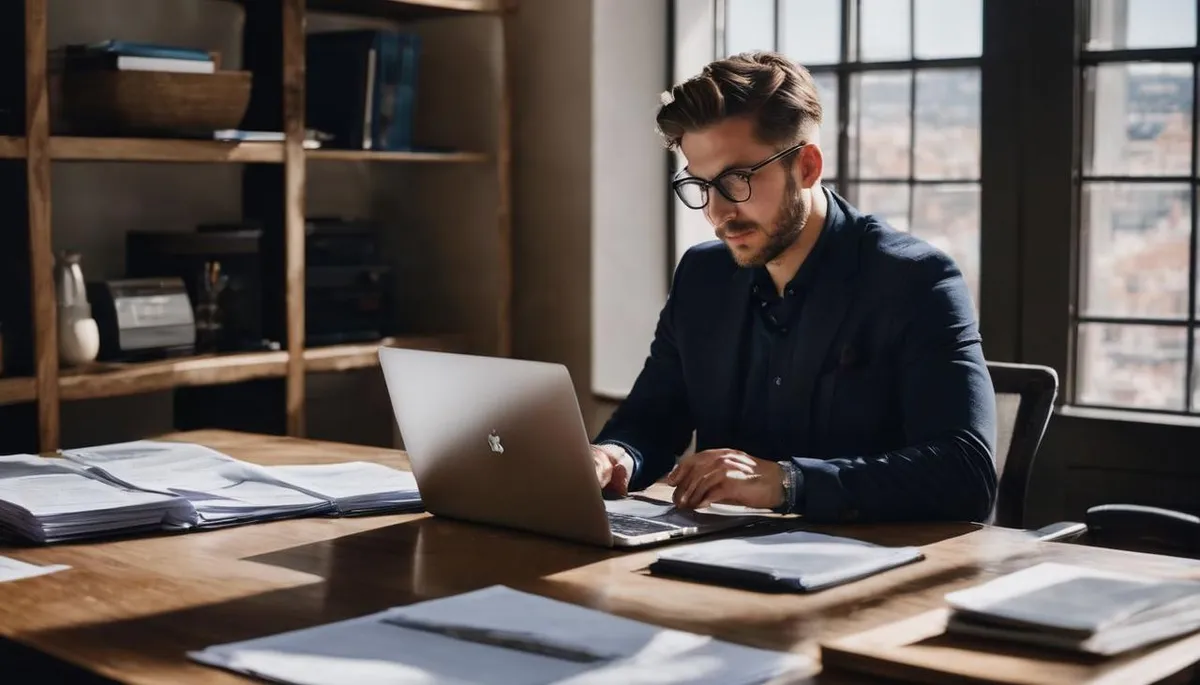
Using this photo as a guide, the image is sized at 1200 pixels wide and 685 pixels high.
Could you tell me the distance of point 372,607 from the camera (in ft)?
5.32

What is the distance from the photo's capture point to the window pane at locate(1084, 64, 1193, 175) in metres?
3.30

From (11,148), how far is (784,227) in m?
1.67

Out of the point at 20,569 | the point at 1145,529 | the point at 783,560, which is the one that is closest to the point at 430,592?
the point at 783,560

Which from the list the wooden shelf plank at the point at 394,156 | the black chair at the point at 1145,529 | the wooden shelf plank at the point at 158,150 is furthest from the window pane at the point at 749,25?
the black chair at the point at 1145,529

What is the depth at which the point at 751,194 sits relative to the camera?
7.88ft

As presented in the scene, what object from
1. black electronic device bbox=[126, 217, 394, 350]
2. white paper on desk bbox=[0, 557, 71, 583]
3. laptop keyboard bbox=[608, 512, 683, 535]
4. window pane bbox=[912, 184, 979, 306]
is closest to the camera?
white paper on desk bbox=[0, 557, 71, 583]

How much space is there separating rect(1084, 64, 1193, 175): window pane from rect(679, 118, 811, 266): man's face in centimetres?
125

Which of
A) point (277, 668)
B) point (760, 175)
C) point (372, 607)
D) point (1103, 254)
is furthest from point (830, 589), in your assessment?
point (1103, 254)

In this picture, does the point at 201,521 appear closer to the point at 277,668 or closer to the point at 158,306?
the point at 277,668

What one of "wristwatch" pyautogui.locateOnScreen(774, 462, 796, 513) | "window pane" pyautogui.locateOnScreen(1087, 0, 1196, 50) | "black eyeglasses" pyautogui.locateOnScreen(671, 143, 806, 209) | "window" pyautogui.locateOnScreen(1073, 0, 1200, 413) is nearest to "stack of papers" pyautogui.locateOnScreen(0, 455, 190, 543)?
"wristwatch" pyautogui.locateOnScreen(774, 462, 796, 513)

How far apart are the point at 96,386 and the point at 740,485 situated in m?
1.80

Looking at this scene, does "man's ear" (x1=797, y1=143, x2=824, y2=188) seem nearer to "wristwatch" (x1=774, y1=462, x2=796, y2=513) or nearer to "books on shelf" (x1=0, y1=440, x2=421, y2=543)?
"wristwatch" (x1=774, y1=462, x2=796, y2=513)

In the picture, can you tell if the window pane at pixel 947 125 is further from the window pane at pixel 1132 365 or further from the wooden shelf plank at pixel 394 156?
the wooden shelf plank at pixel 394 156

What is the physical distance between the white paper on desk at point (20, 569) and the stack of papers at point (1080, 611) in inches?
43.4
